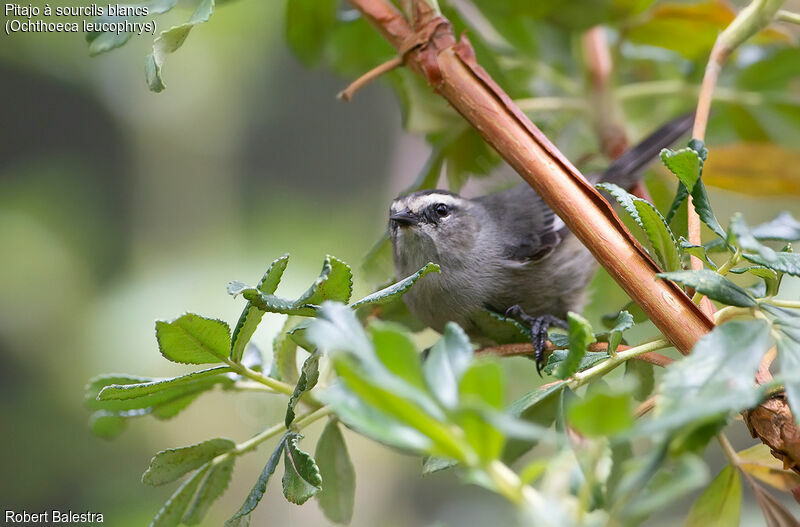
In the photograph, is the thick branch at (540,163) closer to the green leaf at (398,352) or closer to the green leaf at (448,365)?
the green leaf at (448,365)

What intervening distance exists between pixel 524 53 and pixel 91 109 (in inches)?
143

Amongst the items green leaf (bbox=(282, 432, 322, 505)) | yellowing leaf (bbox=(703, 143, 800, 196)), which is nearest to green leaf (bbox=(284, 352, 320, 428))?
green leaf (bbox=(282, 432, 322, 505))

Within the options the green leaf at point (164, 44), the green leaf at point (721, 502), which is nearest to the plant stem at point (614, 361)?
the green leaf at point (721, 502)

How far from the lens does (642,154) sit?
236 cm

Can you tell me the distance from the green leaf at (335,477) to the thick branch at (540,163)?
58 centimetres

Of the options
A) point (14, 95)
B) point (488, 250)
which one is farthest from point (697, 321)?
point (14, 95)

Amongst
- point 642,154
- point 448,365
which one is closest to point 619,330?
point 448,365

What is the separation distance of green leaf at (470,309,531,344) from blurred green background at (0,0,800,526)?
0.67 m

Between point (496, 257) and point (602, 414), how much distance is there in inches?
68.6

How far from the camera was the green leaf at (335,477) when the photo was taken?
143cm

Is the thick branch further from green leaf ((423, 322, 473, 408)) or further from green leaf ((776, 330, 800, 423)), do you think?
green leaf ((423, 322, 473, 408))

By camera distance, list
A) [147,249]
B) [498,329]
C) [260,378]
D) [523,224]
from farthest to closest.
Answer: [147,249] → [523,224] → [498,329] → [260,378]

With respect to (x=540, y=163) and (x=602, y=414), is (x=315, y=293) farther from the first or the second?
(x=602, y=414)

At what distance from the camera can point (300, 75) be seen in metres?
5.95
